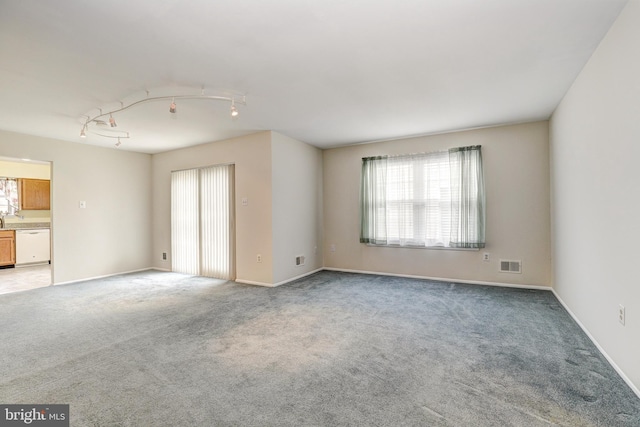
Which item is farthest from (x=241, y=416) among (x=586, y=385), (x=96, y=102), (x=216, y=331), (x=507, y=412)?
(x=96, y=102)

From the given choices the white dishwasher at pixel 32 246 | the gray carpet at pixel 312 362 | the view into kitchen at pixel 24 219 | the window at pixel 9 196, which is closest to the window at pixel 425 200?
the gray carpet at pixel 312 362

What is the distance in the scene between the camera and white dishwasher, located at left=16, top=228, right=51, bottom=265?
674cm

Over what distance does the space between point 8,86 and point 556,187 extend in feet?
21.0

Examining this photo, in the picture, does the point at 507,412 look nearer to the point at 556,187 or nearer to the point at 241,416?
the point at 241,416

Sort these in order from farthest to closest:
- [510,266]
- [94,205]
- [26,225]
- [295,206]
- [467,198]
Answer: [26,225], [94,205], [295,206], [467,198], [510,266]

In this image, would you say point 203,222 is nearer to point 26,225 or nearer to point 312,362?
point 312,362

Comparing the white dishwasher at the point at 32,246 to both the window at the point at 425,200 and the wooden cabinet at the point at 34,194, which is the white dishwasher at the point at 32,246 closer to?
the wooden cabinet at the point at 34,194

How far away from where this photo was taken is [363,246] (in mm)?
5711

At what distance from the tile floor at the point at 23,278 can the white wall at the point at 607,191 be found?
7411mm

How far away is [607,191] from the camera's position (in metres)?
2.29

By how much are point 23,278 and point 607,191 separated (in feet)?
28.3

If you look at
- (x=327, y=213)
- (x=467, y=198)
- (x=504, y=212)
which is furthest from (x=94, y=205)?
(x=504, y=212)

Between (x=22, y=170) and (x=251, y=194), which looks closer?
(x=251, y=194)

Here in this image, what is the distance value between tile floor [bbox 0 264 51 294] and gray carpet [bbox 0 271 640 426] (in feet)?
3.78
